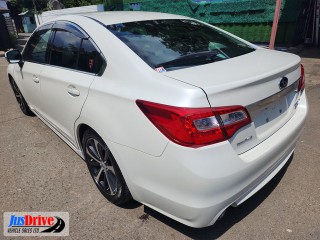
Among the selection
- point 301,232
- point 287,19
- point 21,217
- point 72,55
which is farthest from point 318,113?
point 287,19

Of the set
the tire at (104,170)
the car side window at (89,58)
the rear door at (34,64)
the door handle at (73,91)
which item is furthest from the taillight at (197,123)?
the rear door at (34,64)

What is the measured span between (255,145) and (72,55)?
6.30ft

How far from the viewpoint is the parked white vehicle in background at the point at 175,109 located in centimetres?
177

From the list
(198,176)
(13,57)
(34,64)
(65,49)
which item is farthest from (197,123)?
(13,57)

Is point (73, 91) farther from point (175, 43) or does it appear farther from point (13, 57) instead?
point (13, 57)

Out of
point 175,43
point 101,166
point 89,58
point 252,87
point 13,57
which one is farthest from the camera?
point 13,57

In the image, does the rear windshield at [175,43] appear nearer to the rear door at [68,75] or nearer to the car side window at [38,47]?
the rear door at [68,75]

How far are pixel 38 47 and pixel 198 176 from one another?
2.93 m

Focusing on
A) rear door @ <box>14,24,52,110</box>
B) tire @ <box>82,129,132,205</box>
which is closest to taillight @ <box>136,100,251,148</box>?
tire @ <box>82,129,132,205</box>

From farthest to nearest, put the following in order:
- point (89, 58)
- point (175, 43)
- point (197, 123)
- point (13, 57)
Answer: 1. point (13, 57)
2. point (89, 58)
3. point (175, 43)
4. point (197, 123)

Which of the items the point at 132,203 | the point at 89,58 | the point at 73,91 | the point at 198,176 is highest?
the point at 89,58

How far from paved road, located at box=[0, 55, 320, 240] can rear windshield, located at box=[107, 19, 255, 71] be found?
1.32m

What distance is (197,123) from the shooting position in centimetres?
173

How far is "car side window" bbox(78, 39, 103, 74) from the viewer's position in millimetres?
2451
